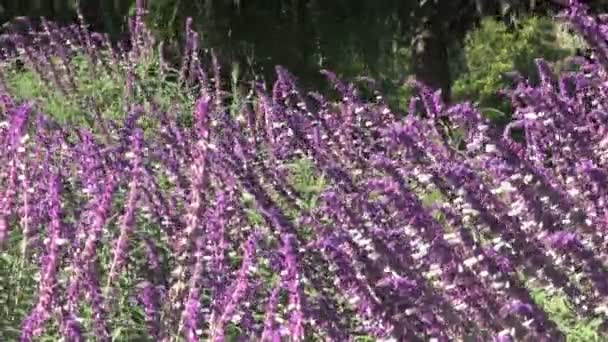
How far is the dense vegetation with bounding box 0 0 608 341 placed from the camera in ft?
10.1

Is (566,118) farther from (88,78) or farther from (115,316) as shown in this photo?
(88,78)

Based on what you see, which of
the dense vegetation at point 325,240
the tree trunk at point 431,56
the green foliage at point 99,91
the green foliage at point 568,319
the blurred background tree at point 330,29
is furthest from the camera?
the tree trunk at point 431,56

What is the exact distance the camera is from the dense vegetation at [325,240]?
10.1 feet

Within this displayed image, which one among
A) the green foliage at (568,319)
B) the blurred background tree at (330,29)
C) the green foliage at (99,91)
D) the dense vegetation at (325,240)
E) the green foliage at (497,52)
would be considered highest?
the dense vegetation at (325,240)

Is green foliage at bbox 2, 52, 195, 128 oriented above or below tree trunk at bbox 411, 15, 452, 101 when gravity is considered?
above

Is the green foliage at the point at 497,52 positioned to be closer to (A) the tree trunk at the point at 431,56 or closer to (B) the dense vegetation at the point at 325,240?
(A) the tree trunk at the point at 431,56

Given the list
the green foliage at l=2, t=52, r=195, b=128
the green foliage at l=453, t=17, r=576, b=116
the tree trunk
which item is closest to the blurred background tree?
the tree trunk

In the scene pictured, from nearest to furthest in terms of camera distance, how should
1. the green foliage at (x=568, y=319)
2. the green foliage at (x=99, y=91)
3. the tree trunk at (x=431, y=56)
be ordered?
the green foliage at (x=568, y=319) < the green foliage at (x=99, y=91) < the tree trunk at (x=431, y=56)

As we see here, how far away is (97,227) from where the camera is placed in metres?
3.29

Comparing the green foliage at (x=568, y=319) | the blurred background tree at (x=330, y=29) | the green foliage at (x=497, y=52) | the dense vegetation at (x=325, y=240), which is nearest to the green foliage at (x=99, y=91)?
the blurred background tree at (x=330, y=29)

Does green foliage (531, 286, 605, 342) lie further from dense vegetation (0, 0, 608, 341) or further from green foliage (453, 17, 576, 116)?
green foliage (453, 17, 576, 116)

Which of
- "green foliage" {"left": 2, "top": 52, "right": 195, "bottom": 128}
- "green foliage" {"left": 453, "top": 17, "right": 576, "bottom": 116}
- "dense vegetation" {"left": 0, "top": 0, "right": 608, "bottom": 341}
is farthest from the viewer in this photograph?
"green foliage" {"left": 453, "top": 17, "right": 576, "bottom": 116}

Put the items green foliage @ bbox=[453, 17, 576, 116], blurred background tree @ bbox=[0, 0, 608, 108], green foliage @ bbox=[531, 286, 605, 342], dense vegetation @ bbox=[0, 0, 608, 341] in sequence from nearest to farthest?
1. dense vegetation @ bbox=[0, 0, 608, 341]
2. green foliage @ bbox=[531, 286, 605, 342]
3. blurred background tree @ bbox=[0, 0, 608, 108]
4. green foliage @ bbox=[453, 17, 576, 116]

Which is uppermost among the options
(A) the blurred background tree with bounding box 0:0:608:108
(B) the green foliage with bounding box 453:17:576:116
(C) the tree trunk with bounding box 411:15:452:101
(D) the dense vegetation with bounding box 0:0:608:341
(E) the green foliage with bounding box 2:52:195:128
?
(D) the dense vegetation with bounding box 0:0:608:341
